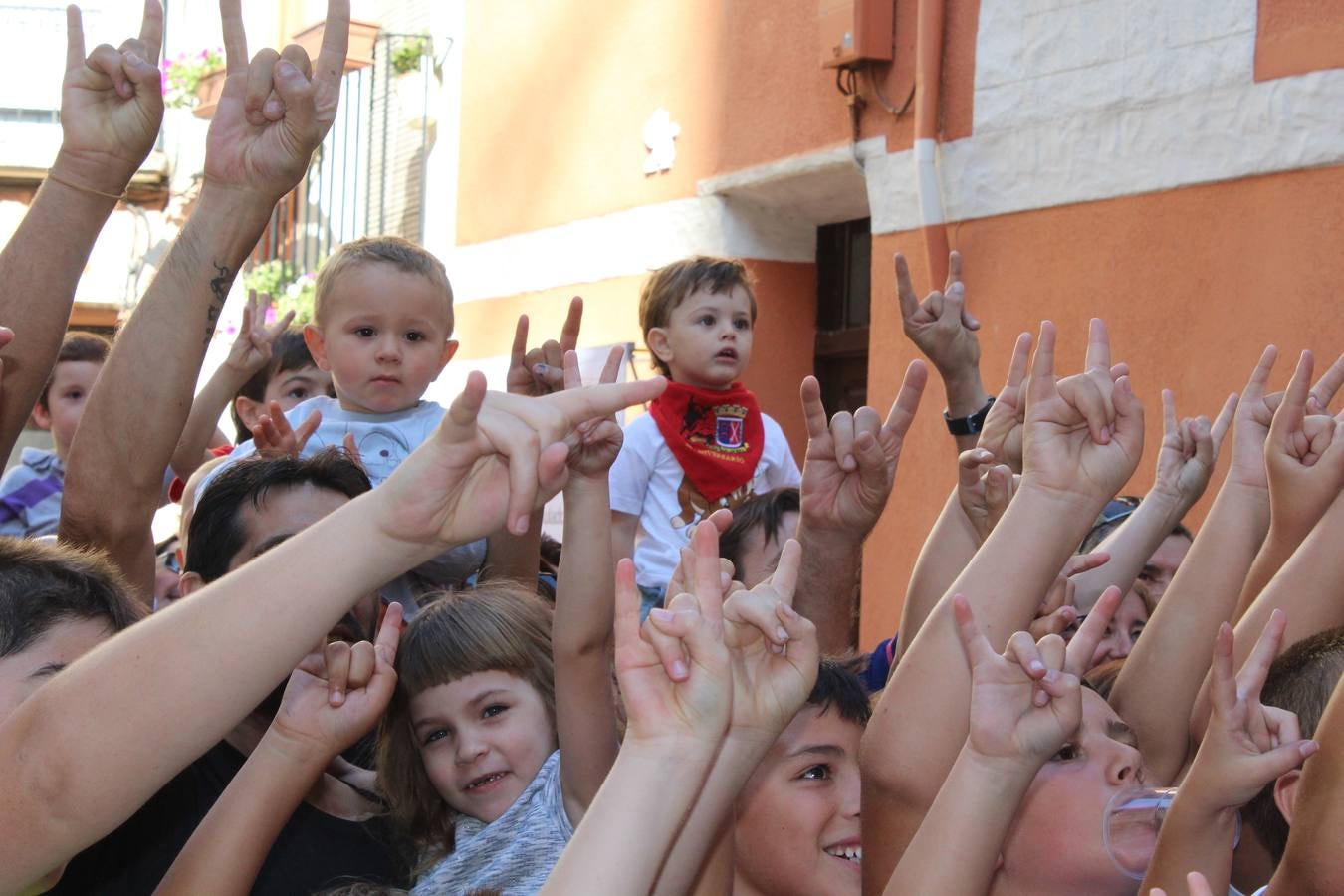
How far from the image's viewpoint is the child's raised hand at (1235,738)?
1.88m

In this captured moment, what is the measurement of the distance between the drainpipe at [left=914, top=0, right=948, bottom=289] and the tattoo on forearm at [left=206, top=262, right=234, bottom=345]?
11.3 ft

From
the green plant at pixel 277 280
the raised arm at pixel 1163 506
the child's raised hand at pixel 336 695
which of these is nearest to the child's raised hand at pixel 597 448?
the child's raised hand at pixel 336 695

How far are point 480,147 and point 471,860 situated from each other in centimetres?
637

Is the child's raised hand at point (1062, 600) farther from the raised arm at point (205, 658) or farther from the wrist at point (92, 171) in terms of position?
the wrist at point (92, 171)

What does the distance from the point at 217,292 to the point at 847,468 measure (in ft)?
3.84

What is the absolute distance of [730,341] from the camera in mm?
4371

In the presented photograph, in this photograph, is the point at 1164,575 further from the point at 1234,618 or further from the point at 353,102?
the point at 353,102

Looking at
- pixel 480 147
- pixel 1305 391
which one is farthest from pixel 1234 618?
pixel 480 147

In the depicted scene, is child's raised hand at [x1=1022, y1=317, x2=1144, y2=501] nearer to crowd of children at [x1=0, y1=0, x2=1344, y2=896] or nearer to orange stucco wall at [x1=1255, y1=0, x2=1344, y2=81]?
crowd of children at [x1=0, y1=0, x2=1344, y2=896]

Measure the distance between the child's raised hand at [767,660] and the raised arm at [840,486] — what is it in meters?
1.06

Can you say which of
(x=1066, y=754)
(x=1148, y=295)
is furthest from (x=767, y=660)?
(x=1148, y=295)

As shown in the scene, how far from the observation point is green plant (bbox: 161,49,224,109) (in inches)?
Answer: 491

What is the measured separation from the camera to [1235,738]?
1903mm

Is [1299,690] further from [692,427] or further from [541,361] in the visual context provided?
[692,427]
